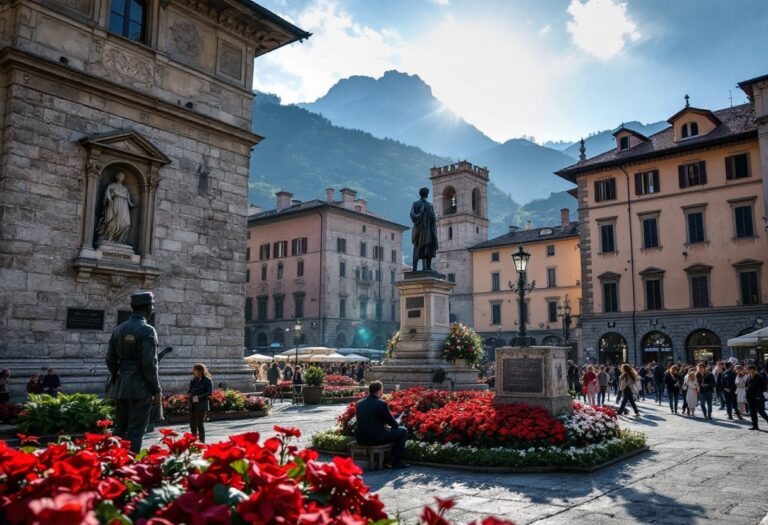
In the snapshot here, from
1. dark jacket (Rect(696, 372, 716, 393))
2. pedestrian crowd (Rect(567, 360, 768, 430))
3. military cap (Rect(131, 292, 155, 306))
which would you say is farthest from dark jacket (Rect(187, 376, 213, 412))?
dark jacket (Rect(696, 372, 716, 393))

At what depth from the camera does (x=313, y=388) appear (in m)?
23.9

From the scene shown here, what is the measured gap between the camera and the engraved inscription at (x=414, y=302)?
18672mm

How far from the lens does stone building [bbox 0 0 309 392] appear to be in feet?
50.8

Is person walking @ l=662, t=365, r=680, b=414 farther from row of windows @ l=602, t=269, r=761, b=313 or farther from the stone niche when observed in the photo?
row of windows @ l=602, t=269, r=761, b=313

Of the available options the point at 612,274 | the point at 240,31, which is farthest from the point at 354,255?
the point at 240,31

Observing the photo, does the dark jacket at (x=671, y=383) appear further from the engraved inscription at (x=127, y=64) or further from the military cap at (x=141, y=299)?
the engraved inscription at (x=127, y=64)

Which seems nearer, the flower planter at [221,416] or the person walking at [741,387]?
the flower planter at [221,416]

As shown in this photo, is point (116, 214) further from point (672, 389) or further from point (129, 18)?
point (672, 389)

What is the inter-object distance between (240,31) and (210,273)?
28.6 ft

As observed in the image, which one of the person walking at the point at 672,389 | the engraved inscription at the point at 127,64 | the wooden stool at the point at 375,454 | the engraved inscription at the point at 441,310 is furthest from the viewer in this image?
the person walking at the point at 672,389

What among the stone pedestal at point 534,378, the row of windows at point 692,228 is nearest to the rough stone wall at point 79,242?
the stone pedestal at point 534,378

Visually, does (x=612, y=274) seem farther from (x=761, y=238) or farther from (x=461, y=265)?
(x=461, y=265)

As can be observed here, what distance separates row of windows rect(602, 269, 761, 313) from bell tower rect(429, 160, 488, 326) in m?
23.8

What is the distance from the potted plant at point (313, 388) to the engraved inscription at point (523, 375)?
42.8 feet
